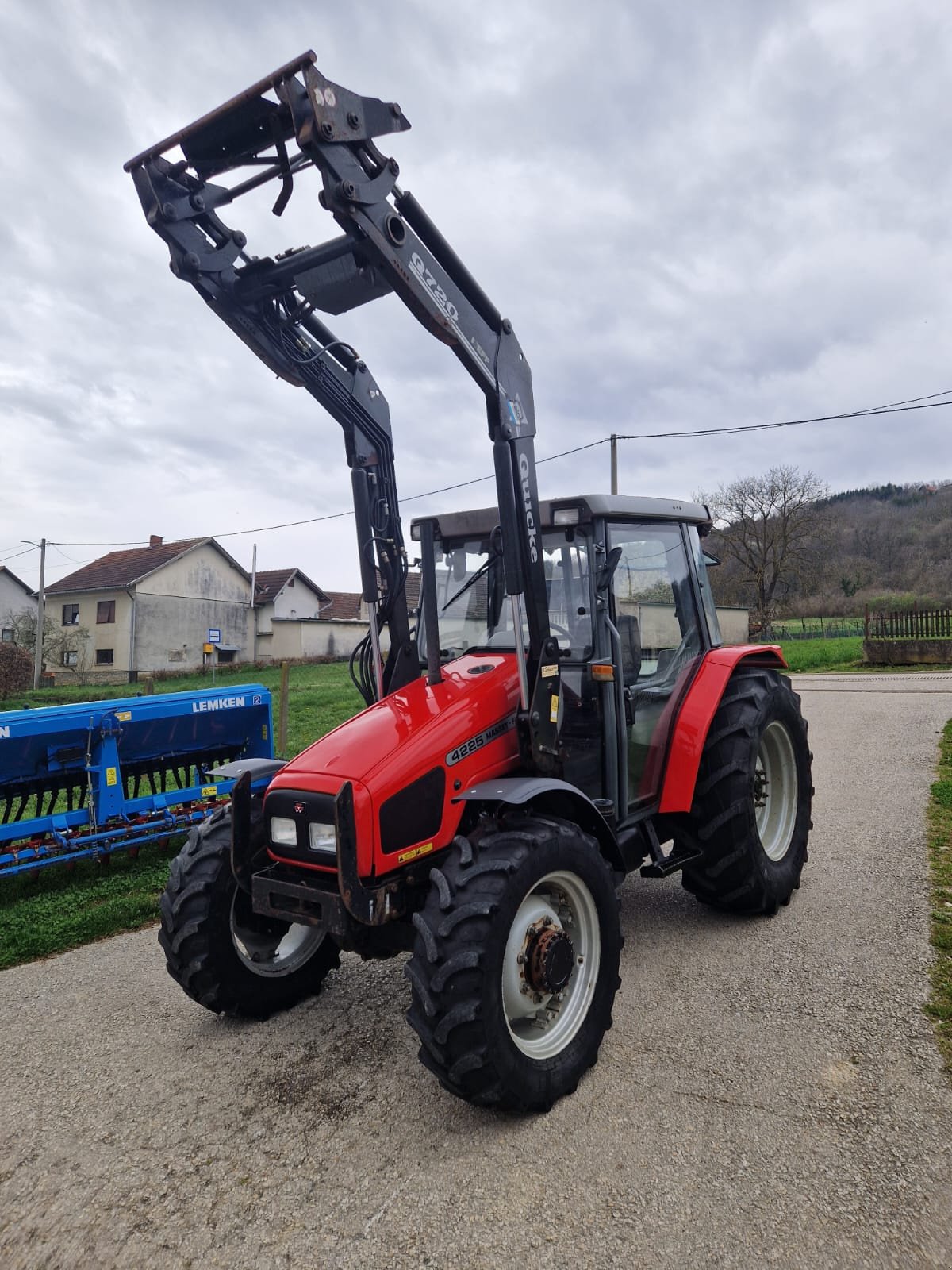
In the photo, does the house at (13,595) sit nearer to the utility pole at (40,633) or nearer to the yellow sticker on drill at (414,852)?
the utility pole at (40,633)

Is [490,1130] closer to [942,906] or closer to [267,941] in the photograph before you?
[267,941]

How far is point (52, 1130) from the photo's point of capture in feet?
8.96

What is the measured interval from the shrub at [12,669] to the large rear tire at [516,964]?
22.0m

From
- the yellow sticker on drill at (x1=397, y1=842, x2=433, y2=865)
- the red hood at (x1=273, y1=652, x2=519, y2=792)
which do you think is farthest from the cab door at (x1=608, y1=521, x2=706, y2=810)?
the yellow sticker on drill at (x1=397, y1=842, x2=433, y2=865)

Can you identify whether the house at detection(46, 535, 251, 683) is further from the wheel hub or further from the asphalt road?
the wheel hub

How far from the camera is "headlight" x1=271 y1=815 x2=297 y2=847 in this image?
2.96 meters

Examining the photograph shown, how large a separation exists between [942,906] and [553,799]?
2.64 meters

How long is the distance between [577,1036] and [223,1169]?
4.07ft

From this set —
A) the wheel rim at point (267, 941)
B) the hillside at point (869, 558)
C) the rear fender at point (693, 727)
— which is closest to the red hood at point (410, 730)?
the wheel rim at point (267, 941)

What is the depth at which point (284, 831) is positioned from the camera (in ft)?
9.81

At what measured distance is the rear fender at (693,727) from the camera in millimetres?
4051

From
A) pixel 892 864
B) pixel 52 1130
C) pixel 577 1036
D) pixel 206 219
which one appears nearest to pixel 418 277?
pixel 206 219

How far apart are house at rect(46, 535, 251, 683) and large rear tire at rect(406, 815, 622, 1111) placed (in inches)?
1297

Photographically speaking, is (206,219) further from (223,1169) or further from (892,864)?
(892,864)
